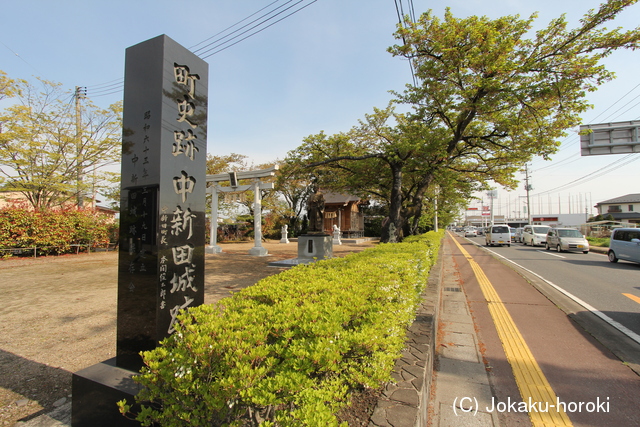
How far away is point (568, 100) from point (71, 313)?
43.0ft

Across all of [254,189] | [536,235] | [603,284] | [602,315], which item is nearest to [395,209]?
[603,284]

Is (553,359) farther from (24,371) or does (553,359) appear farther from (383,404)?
(24,371)

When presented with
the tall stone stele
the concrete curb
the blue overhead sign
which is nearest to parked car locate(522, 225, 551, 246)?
the blue overhead sign

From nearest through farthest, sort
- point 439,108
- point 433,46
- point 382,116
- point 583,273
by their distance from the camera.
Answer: point 433,46
point 583,273
point 439,108
point 382,116

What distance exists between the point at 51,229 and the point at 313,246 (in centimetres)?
1178

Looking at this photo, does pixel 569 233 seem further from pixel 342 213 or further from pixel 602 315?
pixel 342 213

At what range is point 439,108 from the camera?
1034 centimetres

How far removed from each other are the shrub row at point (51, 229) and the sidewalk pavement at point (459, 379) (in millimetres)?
16185

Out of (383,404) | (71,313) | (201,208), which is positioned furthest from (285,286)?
(71,313)

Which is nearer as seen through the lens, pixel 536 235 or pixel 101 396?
pixel 101 396

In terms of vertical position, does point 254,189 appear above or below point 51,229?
above

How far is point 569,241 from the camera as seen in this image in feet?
51.7

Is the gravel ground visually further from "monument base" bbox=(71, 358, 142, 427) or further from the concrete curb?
the concrete curb

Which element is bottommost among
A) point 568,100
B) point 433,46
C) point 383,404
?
point 383,404
